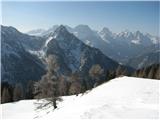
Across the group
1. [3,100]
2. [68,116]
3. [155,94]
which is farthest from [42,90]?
[3,100]

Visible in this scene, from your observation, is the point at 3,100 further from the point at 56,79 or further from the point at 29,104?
the point at 56,79

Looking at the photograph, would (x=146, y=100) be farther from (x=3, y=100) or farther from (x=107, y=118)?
(x=3, y=100)

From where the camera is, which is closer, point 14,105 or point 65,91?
point 14,105

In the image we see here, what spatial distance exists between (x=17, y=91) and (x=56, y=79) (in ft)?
256

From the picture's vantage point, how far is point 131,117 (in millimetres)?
17109

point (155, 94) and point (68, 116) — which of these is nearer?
point (68, 116)

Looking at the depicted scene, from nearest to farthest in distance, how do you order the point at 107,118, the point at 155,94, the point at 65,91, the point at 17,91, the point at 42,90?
the point at 107,118 < the point at 155,94 < the point at 42,90 < the point at 17,91 < the point at 65,91

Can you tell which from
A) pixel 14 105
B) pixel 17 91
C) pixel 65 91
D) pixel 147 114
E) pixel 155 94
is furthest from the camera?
pixel 65 91

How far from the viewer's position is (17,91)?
4500 inches

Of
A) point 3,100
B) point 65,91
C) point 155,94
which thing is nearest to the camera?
point 155,94

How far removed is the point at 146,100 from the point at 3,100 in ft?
279

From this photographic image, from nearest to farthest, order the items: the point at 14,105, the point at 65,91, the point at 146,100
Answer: the point at 146,100 → the point at 14,105 → the point at 65,91

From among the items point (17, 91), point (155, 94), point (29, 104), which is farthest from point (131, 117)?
point (17, 91)

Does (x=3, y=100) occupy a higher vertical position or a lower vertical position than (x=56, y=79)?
lower
